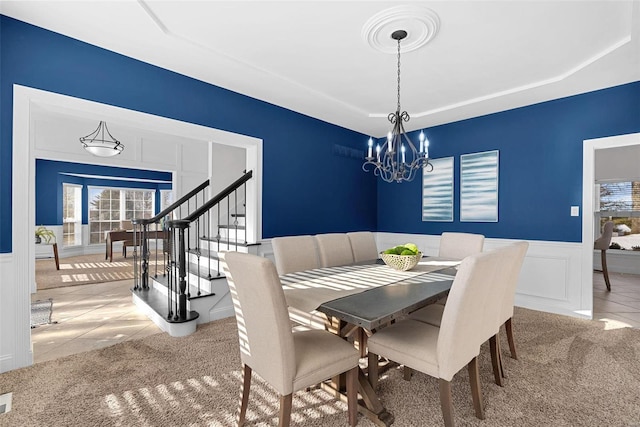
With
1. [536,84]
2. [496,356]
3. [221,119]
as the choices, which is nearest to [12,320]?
[221,119]

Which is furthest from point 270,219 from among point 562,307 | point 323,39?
point 562,307

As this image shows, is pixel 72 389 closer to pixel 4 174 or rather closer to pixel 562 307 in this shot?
pixel 4 174

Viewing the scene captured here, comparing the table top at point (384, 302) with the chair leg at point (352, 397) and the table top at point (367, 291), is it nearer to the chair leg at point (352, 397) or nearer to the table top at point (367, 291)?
the table top at point (367, 291)

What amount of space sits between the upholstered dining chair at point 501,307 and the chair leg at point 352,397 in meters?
0.65

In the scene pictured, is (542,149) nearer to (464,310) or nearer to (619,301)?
(619,301)

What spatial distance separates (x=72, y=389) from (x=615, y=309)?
17.8 ft

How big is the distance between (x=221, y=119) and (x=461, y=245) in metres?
2.90

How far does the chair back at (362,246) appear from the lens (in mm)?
3122

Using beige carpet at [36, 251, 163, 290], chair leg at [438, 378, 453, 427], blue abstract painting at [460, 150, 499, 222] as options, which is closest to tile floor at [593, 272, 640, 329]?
blue abstract painting at [460, 150, 499, 222]

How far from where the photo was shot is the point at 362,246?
3.18 metres

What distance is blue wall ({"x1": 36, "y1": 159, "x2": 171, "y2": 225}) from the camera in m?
7.00

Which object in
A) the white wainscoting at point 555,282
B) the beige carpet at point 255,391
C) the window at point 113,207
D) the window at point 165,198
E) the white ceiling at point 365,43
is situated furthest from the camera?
the window at point 165,198

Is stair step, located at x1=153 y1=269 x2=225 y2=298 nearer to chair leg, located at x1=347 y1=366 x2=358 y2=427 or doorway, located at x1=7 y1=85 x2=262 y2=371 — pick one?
doorway, located at x1=7 y1=85 x2=262 y2=371

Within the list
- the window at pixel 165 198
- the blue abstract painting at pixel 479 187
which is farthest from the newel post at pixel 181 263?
the window at pixel 165 198
